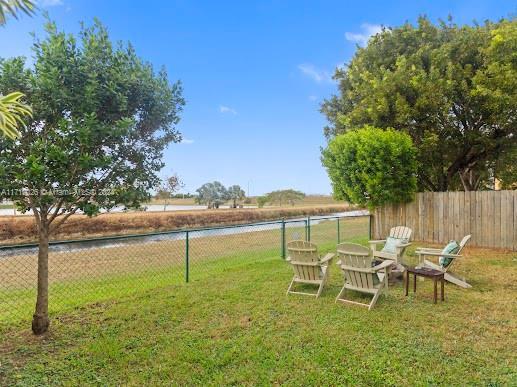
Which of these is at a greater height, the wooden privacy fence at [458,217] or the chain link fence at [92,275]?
the wooden privacy fence at [458,217]

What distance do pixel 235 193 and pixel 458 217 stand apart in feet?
173

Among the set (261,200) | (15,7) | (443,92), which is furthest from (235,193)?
(15,7)

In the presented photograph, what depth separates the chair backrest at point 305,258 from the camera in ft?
17.5

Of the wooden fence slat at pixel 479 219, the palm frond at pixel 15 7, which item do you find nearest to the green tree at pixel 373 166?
the wooden fence slat at pixel 479 219

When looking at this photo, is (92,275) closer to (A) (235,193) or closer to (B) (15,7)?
(B) (15,7)

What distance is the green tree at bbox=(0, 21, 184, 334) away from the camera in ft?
10.6

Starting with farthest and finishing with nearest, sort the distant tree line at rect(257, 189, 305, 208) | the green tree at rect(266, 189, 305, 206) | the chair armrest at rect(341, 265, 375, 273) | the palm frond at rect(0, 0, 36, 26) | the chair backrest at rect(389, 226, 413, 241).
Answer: the green tree at rect(266, 189, 305, 206), the distant tree line at rect(257, 189, 305, 208), the chair backrest at rect(389, 226, 413, 241), the chair armrest at rect(341, 265, 375, 273), the palm frond at rect(0, 0, 36, 26)

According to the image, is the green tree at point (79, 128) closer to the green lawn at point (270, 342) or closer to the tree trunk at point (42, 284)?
the tree trunk at point (42, 284)

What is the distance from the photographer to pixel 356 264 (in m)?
A: 4.79

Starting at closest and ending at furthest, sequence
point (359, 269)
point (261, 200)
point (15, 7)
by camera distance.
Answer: point (15, 7) → point (359, 269) → point (261, 200)

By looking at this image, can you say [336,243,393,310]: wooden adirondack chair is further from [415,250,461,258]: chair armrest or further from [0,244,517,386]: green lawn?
[415,250,461,258]: chair armrest

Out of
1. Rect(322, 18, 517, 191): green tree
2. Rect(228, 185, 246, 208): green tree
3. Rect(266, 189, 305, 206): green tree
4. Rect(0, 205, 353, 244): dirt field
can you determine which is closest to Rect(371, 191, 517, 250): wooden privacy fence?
Rect(322, 18, 517, 191): green tree

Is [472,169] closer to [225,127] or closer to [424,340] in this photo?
Result: [424,340]

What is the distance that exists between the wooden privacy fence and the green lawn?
5.01 meters
